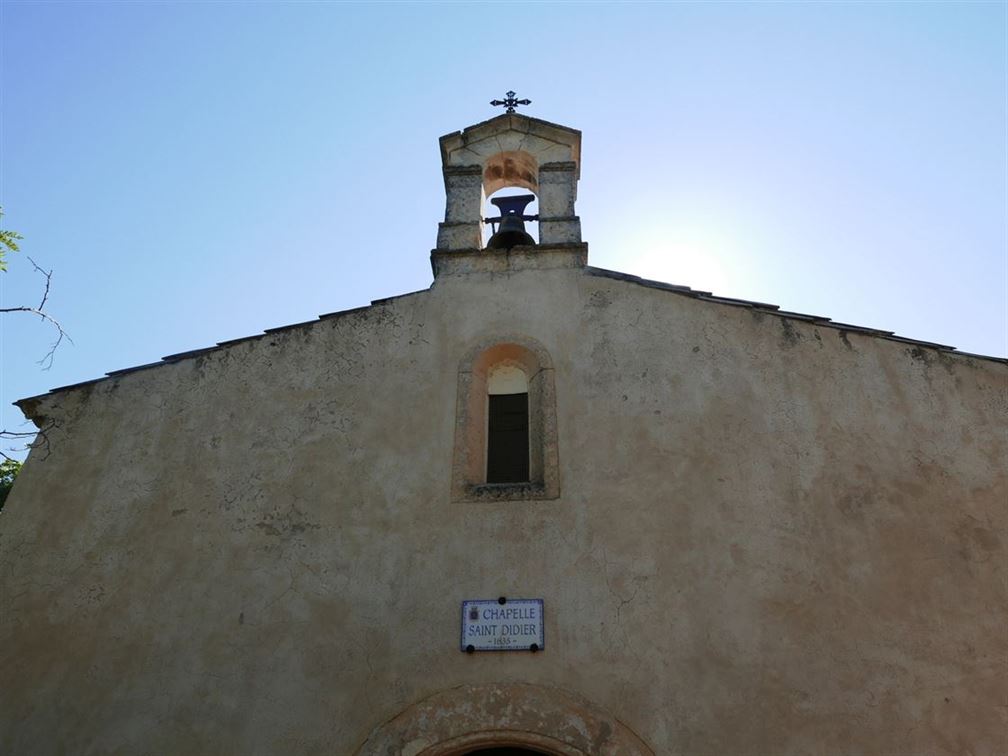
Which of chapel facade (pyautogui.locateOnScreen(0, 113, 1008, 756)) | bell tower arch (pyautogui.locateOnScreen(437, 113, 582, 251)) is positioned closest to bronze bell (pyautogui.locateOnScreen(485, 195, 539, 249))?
bell tower arch (pyautogui.locateOnScreen(437, 113, 582, 251))

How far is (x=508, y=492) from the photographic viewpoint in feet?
20.3

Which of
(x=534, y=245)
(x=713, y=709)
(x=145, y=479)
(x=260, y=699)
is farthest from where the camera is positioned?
(x=534, y=245)

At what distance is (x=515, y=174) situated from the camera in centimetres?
872

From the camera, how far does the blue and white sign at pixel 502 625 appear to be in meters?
5.50

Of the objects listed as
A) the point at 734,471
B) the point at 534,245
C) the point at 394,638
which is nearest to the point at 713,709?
the point at 734,471

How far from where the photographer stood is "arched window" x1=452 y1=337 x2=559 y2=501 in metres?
6.25

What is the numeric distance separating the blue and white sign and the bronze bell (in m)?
3.61

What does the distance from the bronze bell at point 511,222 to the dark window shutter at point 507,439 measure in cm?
170

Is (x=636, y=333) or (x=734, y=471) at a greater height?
(x=636, y=333)

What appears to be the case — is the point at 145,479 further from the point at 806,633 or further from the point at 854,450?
the point at 854,450

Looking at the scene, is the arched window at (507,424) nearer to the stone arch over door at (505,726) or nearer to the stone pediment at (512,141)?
the stone arch over door at (505,726)

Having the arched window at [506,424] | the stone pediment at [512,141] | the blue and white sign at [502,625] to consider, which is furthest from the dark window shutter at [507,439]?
the stone pediment at [512,141]

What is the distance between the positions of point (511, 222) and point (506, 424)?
8.43 feet

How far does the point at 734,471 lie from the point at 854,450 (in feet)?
3.07
